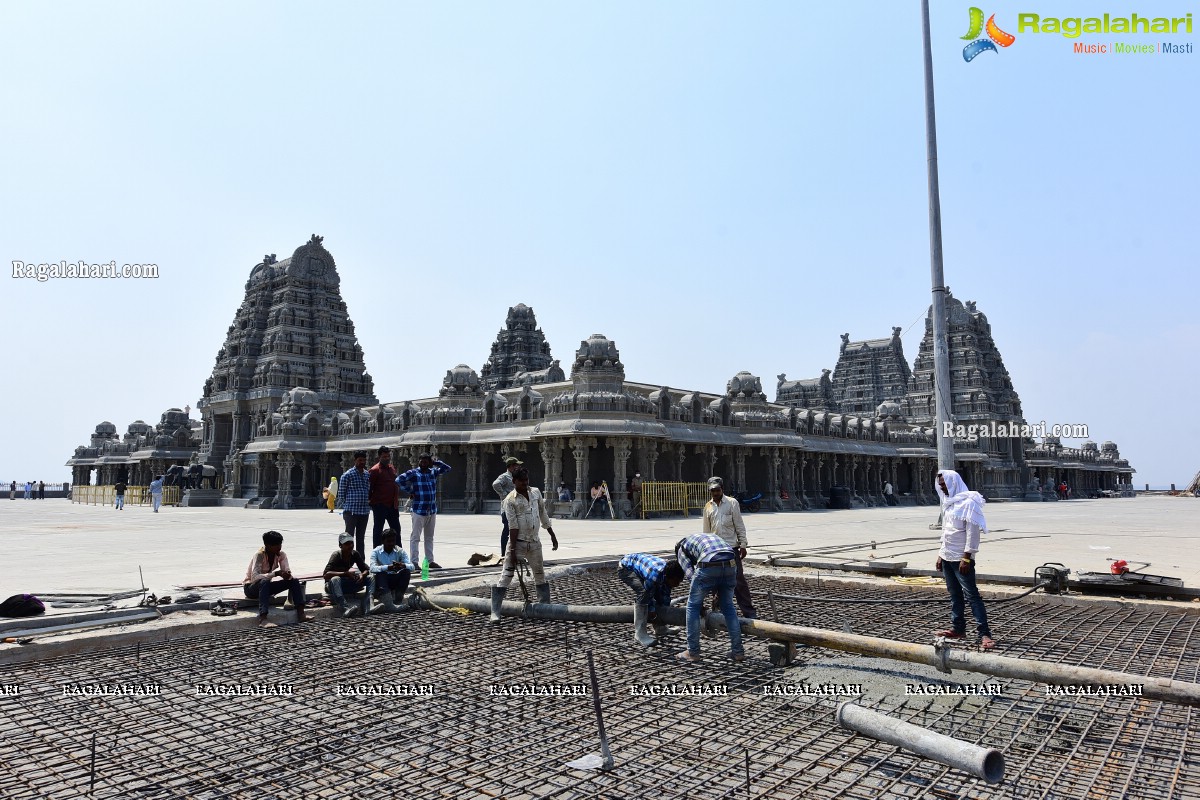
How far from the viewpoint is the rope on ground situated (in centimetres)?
966

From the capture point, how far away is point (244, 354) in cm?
5769

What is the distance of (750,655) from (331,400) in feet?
172

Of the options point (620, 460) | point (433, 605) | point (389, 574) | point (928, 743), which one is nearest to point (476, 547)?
point (433, 605)

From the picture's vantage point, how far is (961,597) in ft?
25.7

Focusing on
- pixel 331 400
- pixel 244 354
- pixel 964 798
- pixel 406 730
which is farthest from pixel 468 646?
pixel 244 354

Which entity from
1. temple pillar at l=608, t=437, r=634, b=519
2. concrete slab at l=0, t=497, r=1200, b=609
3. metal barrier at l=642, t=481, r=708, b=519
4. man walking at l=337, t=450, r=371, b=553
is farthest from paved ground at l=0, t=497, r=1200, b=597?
temple pillar at l=608, t=437, r=634, b=519

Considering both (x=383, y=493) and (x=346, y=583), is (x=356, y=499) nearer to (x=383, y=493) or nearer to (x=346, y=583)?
(x=383, y=493)

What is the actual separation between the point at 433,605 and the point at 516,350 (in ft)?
160

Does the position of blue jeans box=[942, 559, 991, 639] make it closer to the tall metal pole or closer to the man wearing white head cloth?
the man wearing white head cloth

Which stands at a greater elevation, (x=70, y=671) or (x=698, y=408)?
(x=698, y=408)

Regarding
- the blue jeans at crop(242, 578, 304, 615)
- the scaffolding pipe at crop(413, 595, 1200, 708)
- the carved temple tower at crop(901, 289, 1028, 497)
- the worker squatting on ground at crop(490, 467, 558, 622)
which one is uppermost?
the carved temple tower at crop(901, 289, 1028, 497)

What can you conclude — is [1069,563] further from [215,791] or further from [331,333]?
[331,333]

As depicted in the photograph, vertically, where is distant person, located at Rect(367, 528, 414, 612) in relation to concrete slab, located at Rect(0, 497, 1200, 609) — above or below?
above

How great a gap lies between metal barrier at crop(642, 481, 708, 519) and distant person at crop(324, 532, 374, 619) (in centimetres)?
2320
